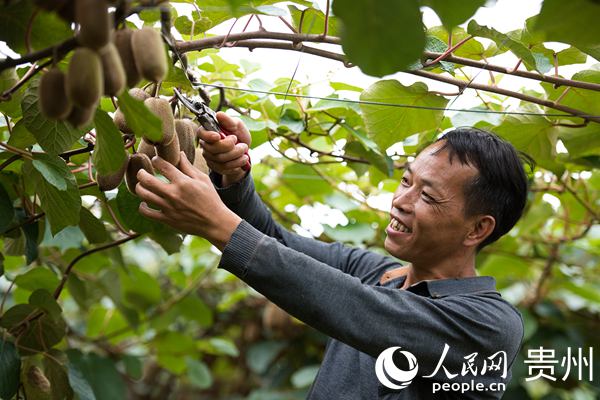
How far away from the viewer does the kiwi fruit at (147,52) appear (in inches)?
31.1

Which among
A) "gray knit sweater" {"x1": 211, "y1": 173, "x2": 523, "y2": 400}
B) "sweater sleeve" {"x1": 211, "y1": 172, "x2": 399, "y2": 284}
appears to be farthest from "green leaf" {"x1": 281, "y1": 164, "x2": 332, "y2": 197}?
"gray knit sweater" {"x1": 211, "y1": 173, "x2": 523, "y2": 400}

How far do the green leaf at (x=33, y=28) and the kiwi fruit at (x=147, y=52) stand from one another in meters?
0.14

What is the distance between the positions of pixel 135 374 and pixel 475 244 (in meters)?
1.37

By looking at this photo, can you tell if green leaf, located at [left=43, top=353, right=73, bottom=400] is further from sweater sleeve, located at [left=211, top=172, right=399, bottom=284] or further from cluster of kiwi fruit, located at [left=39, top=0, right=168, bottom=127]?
cluster of kiwi fruit, located at [left=39, top=0, right=168, bottom=127]

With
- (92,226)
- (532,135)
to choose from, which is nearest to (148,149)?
(92,226)

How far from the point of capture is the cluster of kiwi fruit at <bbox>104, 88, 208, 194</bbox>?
1034mm

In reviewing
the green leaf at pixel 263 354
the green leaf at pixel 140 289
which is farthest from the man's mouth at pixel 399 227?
the green leaf at pixel 263 354

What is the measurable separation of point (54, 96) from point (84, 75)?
0.06 m

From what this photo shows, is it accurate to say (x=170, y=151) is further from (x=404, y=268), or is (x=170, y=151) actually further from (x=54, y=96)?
(x=404, y=268)

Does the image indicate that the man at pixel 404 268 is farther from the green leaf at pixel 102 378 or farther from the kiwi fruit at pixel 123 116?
the green leaf at pixel 102 378

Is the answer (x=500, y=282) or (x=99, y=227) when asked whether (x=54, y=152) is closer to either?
(x=99, y=227)

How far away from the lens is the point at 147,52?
791mm

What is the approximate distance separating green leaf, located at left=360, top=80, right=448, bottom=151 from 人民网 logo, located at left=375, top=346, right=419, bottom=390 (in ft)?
1.48

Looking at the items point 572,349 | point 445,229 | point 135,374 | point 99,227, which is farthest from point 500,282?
point 99,227
